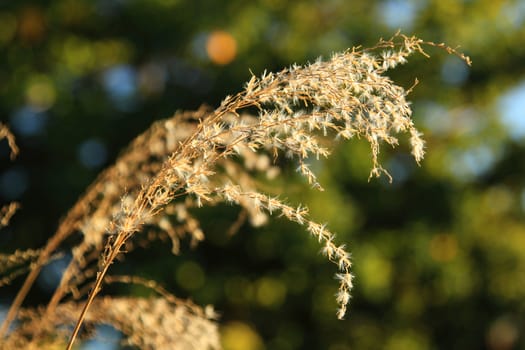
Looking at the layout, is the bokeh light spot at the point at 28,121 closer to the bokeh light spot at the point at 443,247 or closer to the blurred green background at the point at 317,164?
the blurred green background at the point at 317,164

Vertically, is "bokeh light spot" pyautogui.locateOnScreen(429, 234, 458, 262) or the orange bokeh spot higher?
the orange bokeh spot

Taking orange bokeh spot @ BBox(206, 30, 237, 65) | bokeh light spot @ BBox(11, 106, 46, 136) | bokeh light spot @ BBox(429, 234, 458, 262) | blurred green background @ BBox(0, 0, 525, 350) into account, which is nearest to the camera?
blurred green background @ BBox(0, 0, 525, 350)

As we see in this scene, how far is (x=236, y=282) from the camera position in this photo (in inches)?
264

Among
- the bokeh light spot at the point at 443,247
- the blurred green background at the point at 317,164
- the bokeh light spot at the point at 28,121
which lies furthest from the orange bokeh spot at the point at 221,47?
the bokeh light spot at the point at 443,247

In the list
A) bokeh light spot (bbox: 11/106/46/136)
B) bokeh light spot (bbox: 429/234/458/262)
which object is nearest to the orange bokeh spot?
bokeh light spot (bbox: 11/106/46/136)

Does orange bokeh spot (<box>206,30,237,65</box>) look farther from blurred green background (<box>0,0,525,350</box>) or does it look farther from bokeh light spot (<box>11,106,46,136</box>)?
bokeh light spot (<box>11,106,46,136</box>)

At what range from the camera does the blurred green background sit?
6.56m

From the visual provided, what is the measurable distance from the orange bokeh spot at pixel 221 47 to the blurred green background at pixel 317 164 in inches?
0.6

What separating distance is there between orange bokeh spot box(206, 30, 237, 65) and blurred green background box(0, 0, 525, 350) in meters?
0.01

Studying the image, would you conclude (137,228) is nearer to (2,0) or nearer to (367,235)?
(367,235)

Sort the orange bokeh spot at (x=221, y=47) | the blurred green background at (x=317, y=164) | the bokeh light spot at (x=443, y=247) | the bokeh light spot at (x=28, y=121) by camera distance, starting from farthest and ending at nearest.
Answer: the bokeh light spot at (x=28, y=121), the orange bokeh spot at (x=221, y=47), the bokeh light spot at (x=443, y=247), the blurred green background at (x=317, y=164)

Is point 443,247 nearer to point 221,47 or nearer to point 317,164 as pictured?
point 317,164

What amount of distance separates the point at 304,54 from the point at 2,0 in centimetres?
310

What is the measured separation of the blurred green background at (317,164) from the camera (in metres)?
6.56
